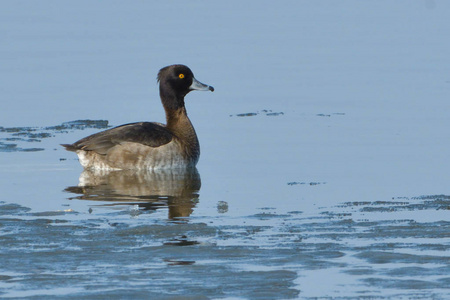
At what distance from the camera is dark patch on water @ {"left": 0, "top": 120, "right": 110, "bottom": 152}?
16927 millimetres

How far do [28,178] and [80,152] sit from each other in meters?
1.26

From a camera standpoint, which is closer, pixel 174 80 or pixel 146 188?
pixel 146 188

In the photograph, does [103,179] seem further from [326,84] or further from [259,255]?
[326,84]

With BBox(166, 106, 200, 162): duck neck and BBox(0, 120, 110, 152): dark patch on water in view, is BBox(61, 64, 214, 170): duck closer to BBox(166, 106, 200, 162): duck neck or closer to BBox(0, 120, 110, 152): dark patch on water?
BBox(166, 106, 200, 162): duck neck

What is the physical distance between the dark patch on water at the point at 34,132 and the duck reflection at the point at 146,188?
1799mm

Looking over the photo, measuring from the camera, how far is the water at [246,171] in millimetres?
9539

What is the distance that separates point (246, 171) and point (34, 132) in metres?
4.50

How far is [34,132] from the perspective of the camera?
1806 centimetres

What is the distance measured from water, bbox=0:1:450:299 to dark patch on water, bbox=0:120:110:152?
42 millimetres

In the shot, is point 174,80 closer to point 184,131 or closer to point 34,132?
point 184,131

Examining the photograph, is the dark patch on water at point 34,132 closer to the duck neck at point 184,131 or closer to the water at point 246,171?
the water at point 246,171

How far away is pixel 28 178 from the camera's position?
14789mm

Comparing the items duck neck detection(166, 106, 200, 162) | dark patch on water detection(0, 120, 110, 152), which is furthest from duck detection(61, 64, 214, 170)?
dark patch on water detection(0, 120, 110, 152)

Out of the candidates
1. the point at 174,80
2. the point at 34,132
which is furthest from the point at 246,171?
the point at 34,132
